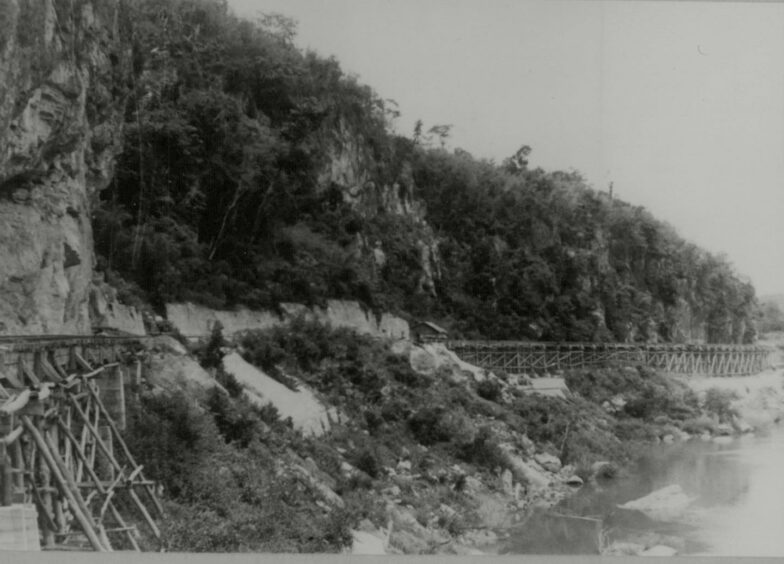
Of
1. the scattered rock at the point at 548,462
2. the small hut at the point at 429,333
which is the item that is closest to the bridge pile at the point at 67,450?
the scattered rock at the point at 548,462

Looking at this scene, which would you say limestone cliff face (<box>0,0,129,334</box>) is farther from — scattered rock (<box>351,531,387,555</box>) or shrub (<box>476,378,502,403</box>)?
shrub (<box>476,378,502,403</box>)

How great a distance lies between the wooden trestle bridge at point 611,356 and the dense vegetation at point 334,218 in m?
1.73

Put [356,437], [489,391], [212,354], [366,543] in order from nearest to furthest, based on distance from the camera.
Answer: [366,543] → [212,354] → [356,437] → [489,391]

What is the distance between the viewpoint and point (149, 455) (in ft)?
45.8

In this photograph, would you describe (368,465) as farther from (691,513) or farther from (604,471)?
(604,471)

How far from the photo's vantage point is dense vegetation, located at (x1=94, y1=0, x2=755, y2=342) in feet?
91.4

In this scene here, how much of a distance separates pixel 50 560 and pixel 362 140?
1339 inches

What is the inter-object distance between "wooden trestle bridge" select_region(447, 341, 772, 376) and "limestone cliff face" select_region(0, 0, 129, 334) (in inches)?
842

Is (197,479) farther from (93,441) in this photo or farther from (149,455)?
(93,441)

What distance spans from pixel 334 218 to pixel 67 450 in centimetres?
2663

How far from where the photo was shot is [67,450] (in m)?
11.4

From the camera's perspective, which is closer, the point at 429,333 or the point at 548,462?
the point at 548,462

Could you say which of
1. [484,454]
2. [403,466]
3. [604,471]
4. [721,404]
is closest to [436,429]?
[484,454]

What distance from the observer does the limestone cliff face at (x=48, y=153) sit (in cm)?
1480
